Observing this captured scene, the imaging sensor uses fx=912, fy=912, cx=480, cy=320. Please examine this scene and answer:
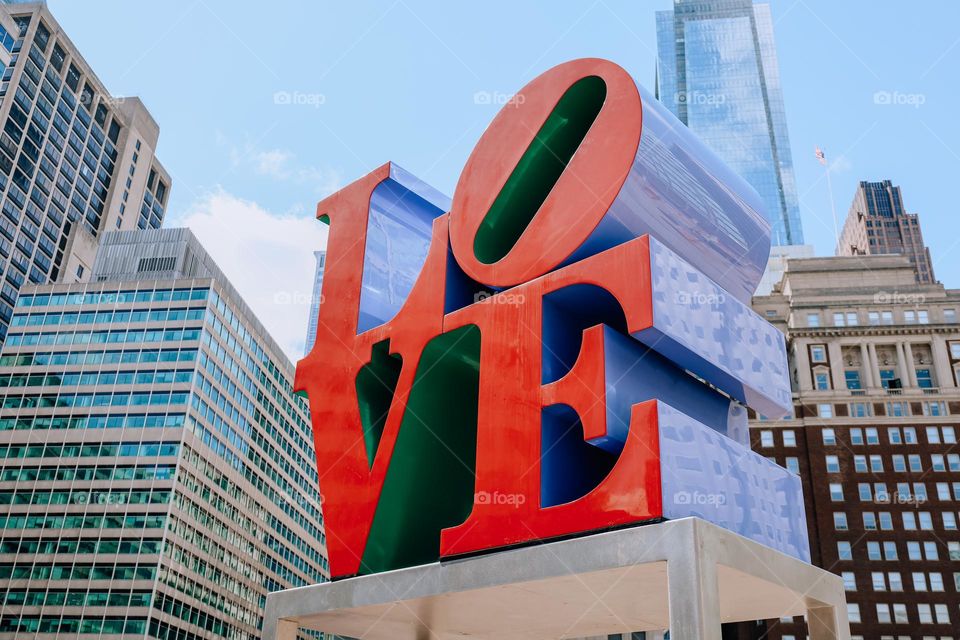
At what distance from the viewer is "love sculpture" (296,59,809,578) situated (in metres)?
17.5

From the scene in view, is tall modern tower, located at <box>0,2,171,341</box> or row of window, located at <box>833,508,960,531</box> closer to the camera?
row of window, located at <box>833,508,960,531</box>

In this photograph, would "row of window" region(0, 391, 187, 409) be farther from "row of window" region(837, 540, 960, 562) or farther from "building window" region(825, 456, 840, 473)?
"row of window" region(837, 540, 960, 562)

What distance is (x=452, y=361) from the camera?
21.8m

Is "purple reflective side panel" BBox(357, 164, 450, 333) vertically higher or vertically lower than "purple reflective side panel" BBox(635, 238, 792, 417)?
higher

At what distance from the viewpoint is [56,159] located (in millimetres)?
119375

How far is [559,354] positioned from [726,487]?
170 inches

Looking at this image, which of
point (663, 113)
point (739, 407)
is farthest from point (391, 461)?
point (663, 113)

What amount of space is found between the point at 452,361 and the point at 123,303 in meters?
75.7

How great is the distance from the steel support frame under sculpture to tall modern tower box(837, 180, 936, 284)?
168 m

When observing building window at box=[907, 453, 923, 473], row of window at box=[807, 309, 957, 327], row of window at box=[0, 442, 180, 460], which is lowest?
row of window at box=[0, 442, 180, 460]

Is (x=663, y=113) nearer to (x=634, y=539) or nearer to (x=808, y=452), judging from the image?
(x=634, y=539)

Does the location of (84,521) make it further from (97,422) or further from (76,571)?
(97,422)

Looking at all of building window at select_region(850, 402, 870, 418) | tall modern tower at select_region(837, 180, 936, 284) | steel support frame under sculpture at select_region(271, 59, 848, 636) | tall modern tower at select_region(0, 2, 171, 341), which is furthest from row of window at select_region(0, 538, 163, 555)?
tall modern tower at select_region(837, 180, 936, 284)

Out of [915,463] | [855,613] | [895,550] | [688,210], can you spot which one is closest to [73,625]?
[855,613]
